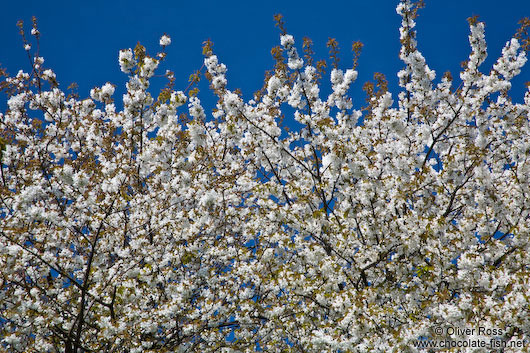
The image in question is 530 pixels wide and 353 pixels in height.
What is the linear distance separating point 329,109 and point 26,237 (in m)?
7.35

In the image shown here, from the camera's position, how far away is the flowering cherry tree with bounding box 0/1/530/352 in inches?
296

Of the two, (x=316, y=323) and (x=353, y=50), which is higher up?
(x=353, y=50)

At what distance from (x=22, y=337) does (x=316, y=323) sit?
531 cm

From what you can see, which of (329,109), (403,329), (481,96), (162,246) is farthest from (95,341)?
(481,96)

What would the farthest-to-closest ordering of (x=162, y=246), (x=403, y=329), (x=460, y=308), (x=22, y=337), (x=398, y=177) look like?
(x=162, y=246), (x=398, y=177), (x=22, y=337), (x=403, y=329), (x=460, y=308)

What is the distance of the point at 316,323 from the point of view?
26.8ft

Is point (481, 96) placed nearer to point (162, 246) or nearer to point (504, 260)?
point (504, 260)

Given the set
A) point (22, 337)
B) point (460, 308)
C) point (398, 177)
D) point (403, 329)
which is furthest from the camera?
point (398, 177)

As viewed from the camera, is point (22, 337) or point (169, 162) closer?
point (22, 337)

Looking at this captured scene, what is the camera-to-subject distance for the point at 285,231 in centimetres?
945

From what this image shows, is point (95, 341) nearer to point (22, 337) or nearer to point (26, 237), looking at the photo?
point (22, 337)

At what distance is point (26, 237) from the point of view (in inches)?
331

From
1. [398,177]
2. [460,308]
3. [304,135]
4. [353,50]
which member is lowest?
[460,308]

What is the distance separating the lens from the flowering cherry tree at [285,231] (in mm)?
7527
